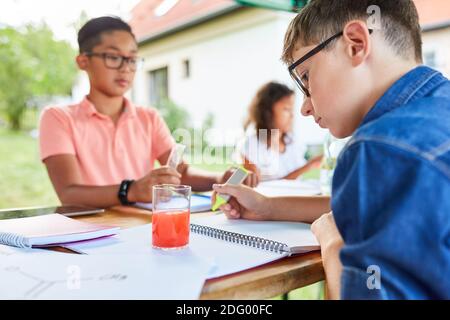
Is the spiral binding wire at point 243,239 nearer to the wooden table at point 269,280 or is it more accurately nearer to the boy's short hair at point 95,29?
the wooden table at point 269,280

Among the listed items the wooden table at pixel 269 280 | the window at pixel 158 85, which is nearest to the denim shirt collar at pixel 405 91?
the wooden table at pixel 269 280

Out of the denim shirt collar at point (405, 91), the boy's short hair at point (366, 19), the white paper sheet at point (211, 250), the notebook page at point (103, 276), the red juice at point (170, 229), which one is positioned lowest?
the white paper sheet at point (211, 250)

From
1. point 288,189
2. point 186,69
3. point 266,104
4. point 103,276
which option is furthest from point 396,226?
point 186,69

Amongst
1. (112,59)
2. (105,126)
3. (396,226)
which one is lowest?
(396,226)

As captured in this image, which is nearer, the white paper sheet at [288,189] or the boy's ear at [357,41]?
the boy's ear at [357,41]

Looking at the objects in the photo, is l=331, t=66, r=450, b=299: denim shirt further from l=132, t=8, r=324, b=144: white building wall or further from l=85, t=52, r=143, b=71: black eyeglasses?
l=132, t=8, r=324, b=144: white building wall

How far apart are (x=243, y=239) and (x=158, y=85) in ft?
30.2

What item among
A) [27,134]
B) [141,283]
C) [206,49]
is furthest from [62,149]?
[27,134]

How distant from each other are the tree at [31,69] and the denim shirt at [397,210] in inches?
261

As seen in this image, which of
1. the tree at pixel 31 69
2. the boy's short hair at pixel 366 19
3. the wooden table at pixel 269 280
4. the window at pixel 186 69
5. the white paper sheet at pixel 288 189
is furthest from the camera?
the window at pixel 186 69

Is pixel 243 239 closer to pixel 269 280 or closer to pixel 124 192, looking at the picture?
pixel 269 280

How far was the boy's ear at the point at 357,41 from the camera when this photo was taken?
0.77 metres

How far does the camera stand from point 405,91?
735 millimetres

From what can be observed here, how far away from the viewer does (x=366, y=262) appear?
24.0 inches
